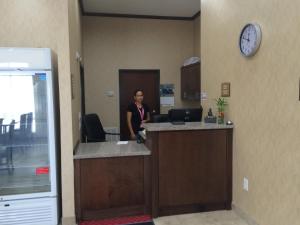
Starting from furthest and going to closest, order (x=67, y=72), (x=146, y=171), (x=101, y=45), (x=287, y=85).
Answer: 1. (x=101, y=45)
2. (x=146, y=171)
3. (x=67, y=72)
4. (x=287, y=85)

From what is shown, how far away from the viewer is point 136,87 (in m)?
5.86

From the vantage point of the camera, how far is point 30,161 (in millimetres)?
2783

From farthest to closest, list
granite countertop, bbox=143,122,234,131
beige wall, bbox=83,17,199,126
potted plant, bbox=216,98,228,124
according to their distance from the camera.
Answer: beige wall, bbox=83,17,199,126 → potted plant, bbox=216,98,228,124 → granite countertop, bbox=143,122,234,131

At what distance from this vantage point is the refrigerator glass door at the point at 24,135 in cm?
266

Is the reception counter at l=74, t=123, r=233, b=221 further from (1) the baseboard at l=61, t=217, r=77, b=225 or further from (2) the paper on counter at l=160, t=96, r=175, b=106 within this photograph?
(2) the paper on counter at l=160, t=96, r=175, b=106

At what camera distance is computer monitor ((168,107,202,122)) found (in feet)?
10.8

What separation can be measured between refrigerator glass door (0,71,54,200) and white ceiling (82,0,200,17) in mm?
2793

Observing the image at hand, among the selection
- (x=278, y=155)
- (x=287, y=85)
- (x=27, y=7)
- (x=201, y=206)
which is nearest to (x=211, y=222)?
(x=201, y=206)

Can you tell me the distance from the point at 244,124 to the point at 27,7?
9.33 ft

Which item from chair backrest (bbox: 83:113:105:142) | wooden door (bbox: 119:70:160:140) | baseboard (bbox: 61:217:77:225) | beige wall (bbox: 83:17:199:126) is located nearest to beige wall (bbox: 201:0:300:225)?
baseboard (bbox: 61:217:77:225)

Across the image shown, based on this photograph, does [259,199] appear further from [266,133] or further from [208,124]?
[208,124]

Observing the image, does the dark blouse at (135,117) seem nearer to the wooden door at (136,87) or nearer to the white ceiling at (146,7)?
the wooden door at (136,87)

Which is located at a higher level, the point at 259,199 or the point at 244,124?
the point at 244,124

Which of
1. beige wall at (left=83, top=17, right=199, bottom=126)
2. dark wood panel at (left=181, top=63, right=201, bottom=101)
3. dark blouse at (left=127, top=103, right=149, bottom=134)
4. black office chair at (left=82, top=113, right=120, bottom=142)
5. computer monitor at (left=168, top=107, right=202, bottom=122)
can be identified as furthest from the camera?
beige wall at (left=83, top=17, right=199, bottom=126)
